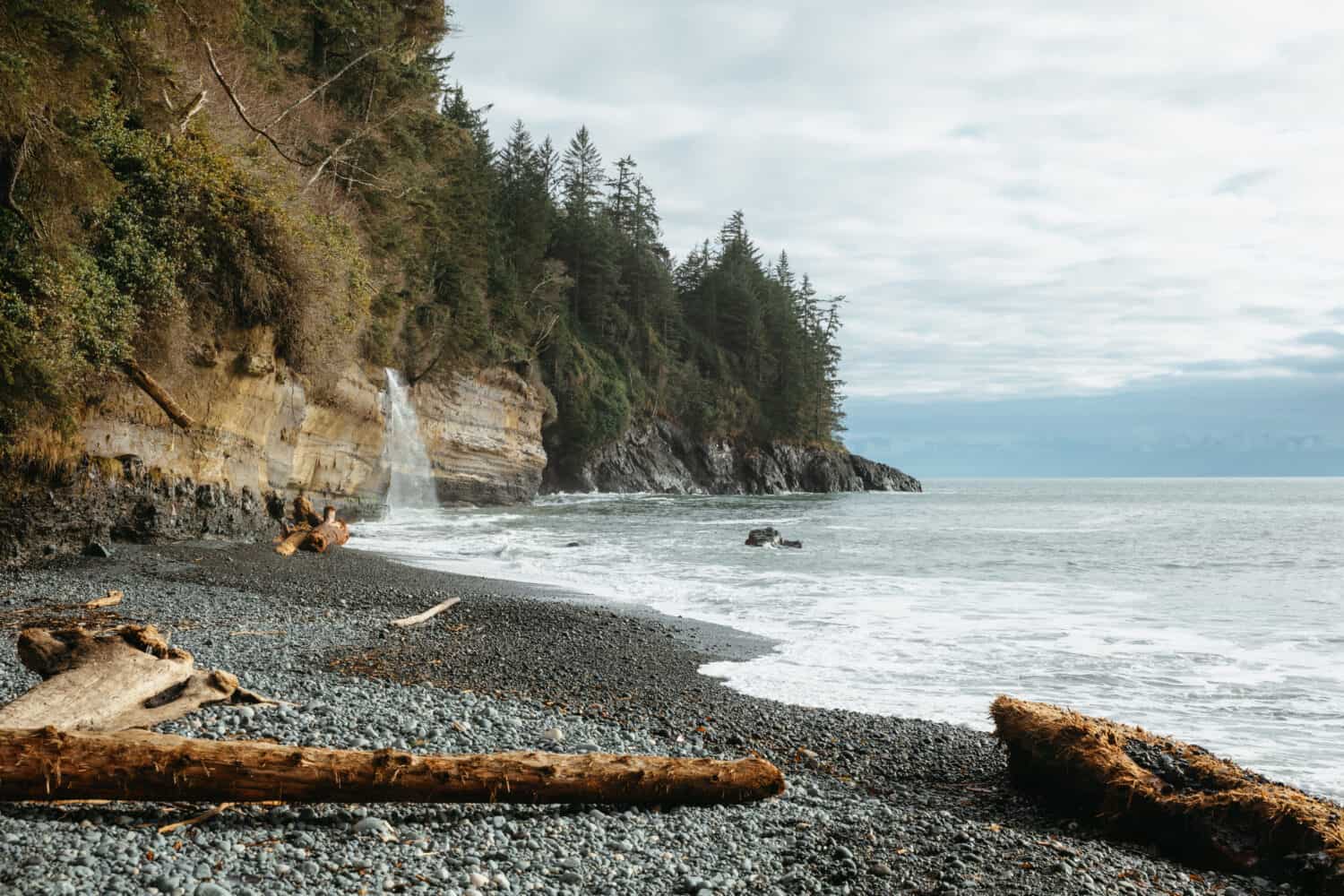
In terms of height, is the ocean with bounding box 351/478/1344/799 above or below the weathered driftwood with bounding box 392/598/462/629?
below

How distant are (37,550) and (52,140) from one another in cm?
605

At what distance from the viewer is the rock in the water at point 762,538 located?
985 inches

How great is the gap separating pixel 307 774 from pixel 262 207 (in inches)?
566

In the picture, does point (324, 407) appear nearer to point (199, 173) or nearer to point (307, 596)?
point (199, 173)

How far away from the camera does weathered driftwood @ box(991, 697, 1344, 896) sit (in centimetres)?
445

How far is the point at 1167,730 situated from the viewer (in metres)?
7.43

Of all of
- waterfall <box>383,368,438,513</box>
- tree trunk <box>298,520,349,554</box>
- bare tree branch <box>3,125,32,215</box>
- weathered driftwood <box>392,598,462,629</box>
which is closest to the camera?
weathered driftwood <box>392,598,462,629</box>

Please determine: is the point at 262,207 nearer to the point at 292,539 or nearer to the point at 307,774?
the point at 292,539

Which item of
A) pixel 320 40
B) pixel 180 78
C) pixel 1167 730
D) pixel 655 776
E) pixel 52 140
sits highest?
pixel 320 40

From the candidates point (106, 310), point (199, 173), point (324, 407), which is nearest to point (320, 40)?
point (324, 407)

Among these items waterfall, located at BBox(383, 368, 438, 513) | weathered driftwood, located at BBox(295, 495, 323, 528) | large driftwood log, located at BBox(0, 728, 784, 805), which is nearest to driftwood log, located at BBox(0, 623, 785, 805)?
large driftwood log, located at BBox(0, 728, 784, 805)

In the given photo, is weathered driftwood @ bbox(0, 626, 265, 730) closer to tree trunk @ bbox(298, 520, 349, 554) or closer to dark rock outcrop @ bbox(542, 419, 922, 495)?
tree trunk @ bbox(298, 520, 349, 554)

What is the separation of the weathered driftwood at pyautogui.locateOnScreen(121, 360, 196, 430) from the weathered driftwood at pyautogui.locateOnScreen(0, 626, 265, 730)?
1029 centimetres

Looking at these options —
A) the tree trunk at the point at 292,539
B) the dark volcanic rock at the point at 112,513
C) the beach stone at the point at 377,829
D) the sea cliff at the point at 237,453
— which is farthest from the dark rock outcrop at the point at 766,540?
the beach stone at the point at 377,829
